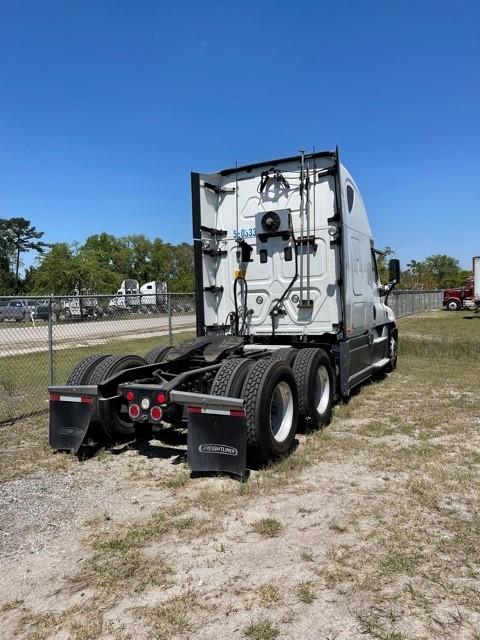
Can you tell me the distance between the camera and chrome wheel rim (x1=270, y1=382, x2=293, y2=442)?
5.32 metres

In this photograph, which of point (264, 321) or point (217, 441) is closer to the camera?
point (217, 441)

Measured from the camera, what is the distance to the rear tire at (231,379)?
4.91 m

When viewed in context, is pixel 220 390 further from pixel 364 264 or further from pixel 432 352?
pixel 432 352

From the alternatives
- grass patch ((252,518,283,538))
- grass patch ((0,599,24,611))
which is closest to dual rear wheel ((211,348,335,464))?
grass patch ((252,518,283,538))

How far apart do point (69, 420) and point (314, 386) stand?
2.89 m

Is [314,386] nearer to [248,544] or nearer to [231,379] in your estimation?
[231,379]

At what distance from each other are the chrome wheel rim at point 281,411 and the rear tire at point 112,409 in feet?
5.58

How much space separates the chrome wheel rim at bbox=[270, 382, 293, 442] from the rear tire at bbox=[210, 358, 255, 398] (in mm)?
427

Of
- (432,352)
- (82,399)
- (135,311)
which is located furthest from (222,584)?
(432,352)

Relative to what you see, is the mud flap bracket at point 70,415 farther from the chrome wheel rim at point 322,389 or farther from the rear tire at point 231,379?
the chrome wheel rim at point 322,389

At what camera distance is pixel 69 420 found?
17.9 feet

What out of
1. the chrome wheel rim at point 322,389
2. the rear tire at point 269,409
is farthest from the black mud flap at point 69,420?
the chrome wheel rim at point 322,389

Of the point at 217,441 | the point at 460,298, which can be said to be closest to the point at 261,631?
the point at 217,441

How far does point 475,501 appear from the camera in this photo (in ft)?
13.4
